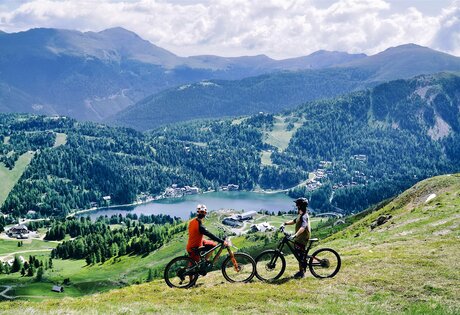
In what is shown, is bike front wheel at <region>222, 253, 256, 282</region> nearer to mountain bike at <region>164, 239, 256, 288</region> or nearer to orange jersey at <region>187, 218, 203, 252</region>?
mountain bike at <region>164, 239, 256, 288</region>

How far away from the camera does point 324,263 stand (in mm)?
35406

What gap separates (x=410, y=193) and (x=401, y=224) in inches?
1559

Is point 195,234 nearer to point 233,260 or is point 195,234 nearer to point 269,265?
point 233,260

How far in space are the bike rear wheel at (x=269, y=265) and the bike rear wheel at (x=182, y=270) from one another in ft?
14.5

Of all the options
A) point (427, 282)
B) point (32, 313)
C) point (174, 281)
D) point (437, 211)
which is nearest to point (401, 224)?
point (437, 211)

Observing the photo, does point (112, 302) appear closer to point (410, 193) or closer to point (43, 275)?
point (410, 193)

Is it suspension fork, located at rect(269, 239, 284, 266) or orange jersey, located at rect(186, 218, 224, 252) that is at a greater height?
orange jersey, located at rect(186, 218, 224, 252)

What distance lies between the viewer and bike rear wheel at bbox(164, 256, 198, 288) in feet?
112

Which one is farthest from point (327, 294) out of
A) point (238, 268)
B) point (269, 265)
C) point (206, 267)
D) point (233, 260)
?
point (206, 267)

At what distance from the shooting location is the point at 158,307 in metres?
30.0

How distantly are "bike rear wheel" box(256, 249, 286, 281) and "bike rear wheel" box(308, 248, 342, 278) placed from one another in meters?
2.25

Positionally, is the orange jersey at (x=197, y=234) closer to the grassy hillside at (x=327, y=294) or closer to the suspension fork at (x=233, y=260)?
the suspension fork at (x=233, y=260)

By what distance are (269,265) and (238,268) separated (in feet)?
7.22

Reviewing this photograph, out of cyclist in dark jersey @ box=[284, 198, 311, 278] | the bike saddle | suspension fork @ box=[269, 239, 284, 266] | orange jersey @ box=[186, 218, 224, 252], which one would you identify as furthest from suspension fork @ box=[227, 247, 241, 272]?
cyclist in dark jersey @ box=[284, 198, 311, 278]
